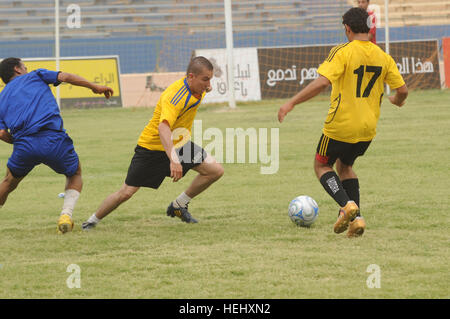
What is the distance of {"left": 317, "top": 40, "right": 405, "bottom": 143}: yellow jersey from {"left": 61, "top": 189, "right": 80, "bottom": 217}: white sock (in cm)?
233

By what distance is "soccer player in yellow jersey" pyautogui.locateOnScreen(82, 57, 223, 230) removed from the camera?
20.3ft

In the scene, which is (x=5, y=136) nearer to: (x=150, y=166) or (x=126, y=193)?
(x=126, y=193)

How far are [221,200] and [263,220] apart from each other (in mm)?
1272

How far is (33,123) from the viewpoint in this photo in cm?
641

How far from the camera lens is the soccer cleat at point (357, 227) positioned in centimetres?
575

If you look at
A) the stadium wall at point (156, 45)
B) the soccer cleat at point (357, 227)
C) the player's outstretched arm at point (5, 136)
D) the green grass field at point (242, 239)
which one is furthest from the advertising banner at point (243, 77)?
the soccer cleat at point (357, 227)

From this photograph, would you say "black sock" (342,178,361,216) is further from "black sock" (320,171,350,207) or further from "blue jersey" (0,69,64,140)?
"blue jersey" (0,69,64,140)

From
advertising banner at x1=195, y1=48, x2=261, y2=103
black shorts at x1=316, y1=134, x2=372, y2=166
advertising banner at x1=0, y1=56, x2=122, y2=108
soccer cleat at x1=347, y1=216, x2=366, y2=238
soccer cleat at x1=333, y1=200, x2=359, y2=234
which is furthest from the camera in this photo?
advertising banner at x1=195, y1=48, x2=261, y2=103

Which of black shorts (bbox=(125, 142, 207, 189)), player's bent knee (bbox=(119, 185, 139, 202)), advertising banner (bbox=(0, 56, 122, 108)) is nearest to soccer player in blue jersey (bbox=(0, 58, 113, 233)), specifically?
player's bent knee (bbox=(119, 185, 139, 202))

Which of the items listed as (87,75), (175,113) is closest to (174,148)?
Result: (175,113)

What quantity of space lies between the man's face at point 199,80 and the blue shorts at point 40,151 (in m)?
1.23

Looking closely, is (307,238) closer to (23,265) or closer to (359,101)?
(359,101)

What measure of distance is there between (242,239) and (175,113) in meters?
1.15
